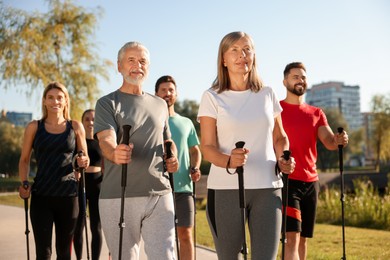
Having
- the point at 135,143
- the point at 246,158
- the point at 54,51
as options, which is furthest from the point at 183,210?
the point at 54,51

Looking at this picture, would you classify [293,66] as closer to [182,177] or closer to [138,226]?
[182,177]

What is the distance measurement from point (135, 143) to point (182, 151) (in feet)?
7.10

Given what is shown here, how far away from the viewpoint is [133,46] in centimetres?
395

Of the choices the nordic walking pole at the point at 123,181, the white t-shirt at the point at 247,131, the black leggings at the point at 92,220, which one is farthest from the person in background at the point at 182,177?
the white t-shirt at the point at 247,131

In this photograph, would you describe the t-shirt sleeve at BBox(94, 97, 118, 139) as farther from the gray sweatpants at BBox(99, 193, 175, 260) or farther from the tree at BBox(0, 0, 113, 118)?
the tree at BBox(0, 0, 113, 118)

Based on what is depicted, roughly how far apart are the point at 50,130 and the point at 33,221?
0.85 meters

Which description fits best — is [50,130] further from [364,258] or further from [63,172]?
[364,258]

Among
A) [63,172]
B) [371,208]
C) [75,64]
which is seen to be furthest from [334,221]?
[75,64]

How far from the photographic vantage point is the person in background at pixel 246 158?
3.52 metres

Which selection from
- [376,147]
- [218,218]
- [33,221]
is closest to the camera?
[218,218]

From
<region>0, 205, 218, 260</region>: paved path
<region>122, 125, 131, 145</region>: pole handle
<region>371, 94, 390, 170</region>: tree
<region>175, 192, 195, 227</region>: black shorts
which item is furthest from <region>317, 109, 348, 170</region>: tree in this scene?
<region>122, 125, 131, 145</region>: pole handle

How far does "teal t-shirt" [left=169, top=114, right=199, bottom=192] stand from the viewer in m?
5.91

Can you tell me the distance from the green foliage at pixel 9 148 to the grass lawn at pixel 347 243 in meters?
25.4

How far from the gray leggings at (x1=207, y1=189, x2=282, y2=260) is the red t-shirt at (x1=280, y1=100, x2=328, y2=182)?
1988mm
